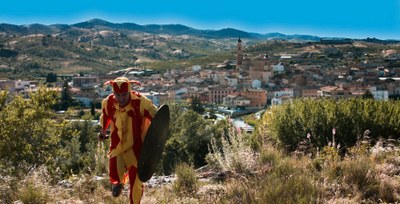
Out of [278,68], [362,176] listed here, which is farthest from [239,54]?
[362,176]


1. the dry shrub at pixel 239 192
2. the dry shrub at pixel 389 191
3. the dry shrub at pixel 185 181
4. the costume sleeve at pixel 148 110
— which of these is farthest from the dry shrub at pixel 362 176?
the costume sleeve at pixel 148 110

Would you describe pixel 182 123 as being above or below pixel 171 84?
above

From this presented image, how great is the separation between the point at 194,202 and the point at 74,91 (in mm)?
84709

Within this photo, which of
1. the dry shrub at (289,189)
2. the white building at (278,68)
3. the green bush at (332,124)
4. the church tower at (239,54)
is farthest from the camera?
the church tower at (239,54)

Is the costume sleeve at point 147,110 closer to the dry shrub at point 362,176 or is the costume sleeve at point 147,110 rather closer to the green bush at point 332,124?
the dry shrub at point 362,176

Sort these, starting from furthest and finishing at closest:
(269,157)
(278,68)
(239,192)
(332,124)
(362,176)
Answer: (278,68), (332,124), (269,157), (362,176), (239,192)

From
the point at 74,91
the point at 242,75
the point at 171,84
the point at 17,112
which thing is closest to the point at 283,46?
the point at 242,75

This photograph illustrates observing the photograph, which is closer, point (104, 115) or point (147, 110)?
point (147, 110)

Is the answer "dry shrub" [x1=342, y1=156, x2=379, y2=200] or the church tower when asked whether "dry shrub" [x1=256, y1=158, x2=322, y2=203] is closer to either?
"dry shrub" [x1=342, y1=156, x2=379, y2=200]

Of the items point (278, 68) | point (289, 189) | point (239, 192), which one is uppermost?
point (289, 189)

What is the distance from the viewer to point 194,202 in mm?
3910

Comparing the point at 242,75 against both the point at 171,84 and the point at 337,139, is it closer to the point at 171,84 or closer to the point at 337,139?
the point at 171,84

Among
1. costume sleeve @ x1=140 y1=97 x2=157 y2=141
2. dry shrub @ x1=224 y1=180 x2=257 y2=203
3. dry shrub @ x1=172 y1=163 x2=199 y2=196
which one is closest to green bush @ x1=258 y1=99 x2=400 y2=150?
dry shrub @ x1=172 y1=163 x2=199 y2=196

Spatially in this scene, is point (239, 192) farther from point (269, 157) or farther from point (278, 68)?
point (278, 68)
